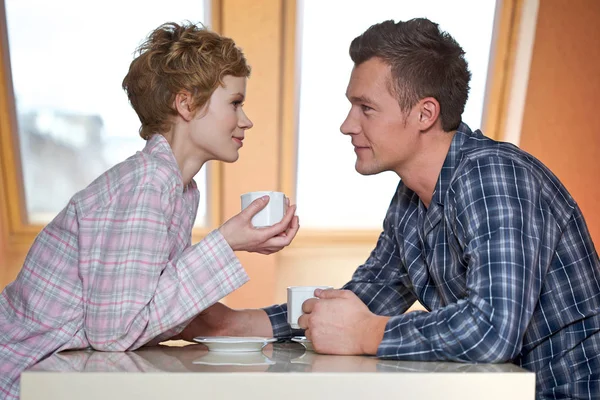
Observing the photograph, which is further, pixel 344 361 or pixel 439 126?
pixel 439 126

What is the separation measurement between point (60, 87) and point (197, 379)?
3936 mm

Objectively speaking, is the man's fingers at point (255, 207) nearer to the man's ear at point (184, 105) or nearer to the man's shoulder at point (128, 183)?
the man's shoulder at point (128, 183)

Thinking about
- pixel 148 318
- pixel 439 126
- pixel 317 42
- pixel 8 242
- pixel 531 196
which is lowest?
pixel 8 242

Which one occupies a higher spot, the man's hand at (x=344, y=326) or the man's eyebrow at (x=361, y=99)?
the man's eyebrow at (x=361, y=99)

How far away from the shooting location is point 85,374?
1262mm

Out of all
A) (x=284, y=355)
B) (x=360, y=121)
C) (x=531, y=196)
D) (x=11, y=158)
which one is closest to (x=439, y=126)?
(x=360, y=121)

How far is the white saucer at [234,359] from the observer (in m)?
1.42

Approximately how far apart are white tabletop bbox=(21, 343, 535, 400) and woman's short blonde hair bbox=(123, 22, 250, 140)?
84 cm

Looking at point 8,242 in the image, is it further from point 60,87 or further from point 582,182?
point 582,182

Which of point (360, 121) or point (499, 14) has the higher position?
point (499, 14)

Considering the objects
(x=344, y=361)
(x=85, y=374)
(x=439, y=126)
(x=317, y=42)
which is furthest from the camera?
(x=317, y=42)

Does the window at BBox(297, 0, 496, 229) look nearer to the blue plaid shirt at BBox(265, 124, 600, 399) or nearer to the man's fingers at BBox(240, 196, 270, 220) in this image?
the blue plaid shirt at BBox(265, 124, 600, 399)

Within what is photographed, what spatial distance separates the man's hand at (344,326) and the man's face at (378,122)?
502 mm

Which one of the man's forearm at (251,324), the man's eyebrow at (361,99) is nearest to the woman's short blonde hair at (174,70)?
the man's eyebrow at (361,99)
